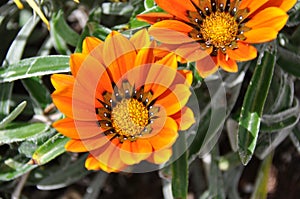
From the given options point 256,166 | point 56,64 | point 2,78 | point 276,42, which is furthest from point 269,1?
point 256,166

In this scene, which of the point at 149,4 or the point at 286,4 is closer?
the point at 286,4

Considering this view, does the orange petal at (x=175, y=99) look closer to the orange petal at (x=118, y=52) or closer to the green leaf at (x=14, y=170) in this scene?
the orange petal at (x=118, y=52)

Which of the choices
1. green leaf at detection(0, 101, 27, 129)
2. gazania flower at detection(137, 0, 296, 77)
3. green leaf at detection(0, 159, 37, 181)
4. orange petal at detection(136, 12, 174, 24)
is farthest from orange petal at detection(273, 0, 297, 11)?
green leaf at detection(0, 159, 37, 181)

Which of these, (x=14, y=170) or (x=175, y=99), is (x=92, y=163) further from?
(x=14, y=170)

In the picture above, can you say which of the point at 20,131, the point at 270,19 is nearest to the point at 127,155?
the point at 270,19

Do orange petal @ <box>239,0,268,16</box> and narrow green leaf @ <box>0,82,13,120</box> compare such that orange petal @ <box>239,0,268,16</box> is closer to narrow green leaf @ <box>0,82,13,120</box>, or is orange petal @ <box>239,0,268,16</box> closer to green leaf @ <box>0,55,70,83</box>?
green leaf @ <box>0,55,70,83</box>

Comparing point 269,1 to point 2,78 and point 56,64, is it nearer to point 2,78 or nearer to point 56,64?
point 56,64
